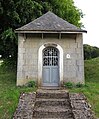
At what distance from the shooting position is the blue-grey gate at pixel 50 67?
55.8 feet

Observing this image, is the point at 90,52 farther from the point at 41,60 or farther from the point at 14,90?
the point at 14,90

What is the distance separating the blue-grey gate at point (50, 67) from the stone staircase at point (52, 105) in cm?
236

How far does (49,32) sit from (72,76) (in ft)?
10.0

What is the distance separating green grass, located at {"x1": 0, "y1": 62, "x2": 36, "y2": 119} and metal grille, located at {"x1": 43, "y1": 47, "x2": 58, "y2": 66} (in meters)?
2.37

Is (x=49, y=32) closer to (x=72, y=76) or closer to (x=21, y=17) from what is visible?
(x=72, y=76)

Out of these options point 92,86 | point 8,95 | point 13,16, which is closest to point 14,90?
point 8,95

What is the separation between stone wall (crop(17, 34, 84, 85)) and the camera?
55.0 ft

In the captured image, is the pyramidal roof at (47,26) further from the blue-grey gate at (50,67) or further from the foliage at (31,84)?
the foliage at (31,84)

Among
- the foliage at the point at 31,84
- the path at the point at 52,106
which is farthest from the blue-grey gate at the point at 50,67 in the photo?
the path at the point at 52,106

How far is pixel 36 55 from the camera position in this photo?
16.8 meters

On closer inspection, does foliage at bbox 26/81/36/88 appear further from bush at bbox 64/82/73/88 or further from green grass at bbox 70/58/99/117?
green grass at bbox 70/58/99/117

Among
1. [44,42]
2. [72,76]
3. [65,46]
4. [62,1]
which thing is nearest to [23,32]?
[44,42]

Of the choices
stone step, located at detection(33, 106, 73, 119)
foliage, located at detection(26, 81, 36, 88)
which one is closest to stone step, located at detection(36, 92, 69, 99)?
stone step, located at detection(33, 106, 73, 119)

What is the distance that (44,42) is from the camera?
17.0 meters
